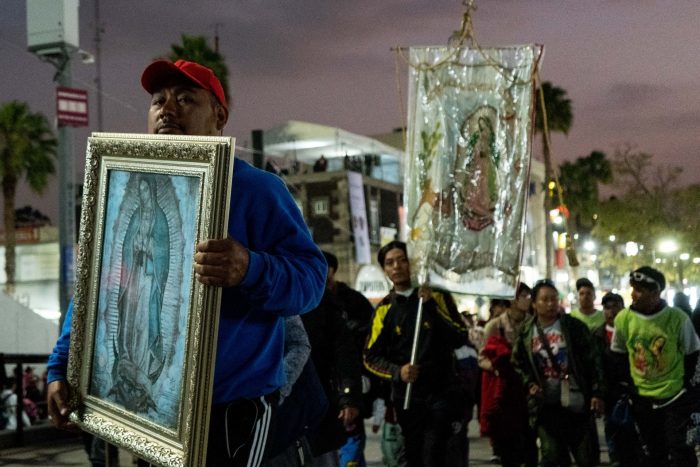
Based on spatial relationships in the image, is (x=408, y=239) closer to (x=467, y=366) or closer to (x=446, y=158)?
(x=446, y=158)

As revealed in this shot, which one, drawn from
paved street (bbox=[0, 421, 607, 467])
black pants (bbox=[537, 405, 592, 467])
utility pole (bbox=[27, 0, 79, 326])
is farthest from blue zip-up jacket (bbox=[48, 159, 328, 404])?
utility pole (bbox=[27, 0, 79, 326])

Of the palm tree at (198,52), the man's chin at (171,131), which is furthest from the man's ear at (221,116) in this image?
the palm tree at (198,52)

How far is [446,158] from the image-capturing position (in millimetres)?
8039

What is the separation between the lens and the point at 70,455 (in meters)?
11.4

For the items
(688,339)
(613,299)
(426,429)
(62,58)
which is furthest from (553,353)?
(62,58)

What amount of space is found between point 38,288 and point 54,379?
41.8 metres

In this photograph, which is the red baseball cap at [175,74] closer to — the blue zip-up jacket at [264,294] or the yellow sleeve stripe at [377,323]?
the blue zip-up jacket at [264,294]

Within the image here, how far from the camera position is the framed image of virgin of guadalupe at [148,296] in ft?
7.64

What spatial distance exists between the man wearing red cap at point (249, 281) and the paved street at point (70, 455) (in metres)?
7.65

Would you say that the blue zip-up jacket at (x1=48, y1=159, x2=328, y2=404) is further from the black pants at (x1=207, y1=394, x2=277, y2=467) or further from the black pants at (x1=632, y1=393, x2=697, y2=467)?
the black pants at (x1=632, y1=393, x2=697, y2=467)

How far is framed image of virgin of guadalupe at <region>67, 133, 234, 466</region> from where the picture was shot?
233 centimetres

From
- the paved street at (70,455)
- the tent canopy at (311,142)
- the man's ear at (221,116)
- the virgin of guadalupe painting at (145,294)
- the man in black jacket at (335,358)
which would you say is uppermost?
the tent canopy at (311,142)

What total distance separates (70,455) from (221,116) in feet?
31.2

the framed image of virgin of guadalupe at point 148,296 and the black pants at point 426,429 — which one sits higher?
the framed image of virgin of guadalupe at point 148,296
